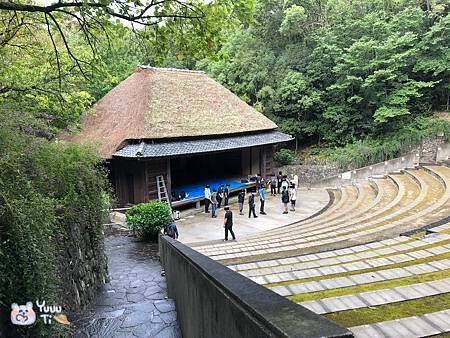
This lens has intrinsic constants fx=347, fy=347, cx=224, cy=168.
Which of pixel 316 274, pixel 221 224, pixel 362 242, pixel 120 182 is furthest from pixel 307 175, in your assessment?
pixel 316 274

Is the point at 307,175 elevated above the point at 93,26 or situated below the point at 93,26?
below

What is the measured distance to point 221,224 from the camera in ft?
46.7

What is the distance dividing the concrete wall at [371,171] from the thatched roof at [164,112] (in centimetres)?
470

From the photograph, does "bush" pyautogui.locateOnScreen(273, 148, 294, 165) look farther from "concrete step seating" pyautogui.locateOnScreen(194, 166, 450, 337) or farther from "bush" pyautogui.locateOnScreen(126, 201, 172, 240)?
"concrete step seating" pyautogui.locateOnScreen(194, 166, 450, 337)

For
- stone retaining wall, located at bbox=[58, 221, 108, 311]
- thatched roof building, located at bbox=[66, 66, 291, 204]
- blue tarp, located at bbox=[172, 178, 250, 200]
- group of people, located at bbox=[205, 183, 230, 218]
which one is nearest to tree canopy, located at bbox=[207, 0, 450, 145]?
thatched roof building, located at bbox=[66, 66, 291, 204]

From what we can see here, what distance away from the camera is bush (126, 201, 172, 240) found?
10.6 metres

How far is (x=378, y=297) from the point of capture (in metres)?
2.82

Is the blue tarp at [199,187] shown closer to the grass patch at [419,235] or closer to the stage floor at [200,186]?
the stage floor at [200,186]

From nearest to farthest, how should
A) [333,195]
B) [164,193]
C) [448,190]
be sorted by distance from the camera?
1. [448,190]
2. [164,193]
3. [333,195]

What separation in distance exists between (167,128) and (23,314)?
44.3 feet

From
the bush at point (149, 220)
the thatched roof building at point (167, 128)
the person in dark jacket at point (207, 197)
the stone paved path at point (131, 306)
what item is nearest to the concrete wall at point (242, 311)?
the stone paved path at point (131, 306)

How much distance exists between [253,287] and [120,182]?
15.3m

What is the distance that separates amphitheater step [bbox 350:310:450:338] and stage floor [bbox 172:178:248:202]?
46.7 feet

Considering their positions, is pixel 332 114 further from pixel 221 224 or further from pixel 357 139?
pixel 221 224
